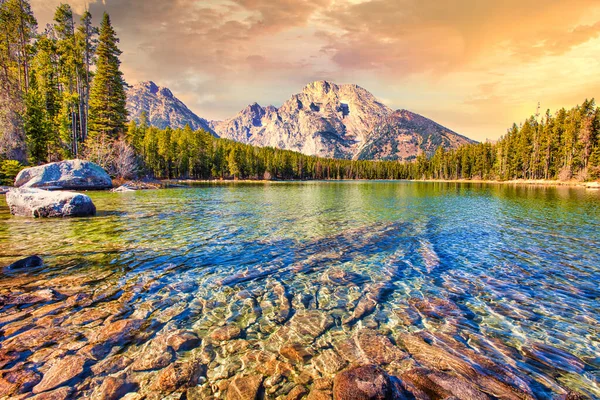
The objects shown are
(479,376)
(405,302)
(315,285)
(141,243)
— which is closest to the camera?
(479,376)

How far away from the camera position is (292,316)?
613 cm

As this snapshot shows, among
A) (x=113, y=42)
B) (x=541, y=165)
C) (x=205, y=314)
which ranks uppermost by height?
(x=113, y=42)

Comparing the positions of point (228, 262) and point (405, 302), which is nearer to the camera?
point (405, 302)

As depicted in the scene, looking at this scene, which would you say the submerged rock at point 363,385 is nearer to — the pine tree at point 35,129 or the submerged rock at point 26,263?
the submerged rock at point 26,263

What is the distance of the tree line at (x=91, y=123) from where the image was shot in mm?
38844

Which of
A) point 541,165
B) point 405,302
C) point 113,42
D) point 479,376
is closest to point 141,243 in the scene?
point 405,302

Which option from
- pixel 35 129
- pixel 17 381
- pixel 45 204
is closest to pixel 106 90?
pixel 35 129

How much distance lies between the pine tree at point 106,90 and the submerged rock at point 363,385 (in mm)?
61449

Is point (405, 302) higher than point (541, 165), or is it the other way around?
point (541, 165)

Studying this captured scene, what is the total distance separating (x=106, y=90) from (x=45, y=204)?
4575 cm

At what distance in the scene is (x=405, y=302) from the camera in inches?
274

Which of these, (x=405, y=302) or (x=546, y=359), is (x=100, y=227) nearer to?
(x=405, y=302)

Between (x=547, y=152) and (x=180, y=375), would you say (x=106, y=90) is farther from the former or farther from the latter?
(x=547, y=152)

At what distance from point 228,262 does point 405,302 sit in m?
6.17
